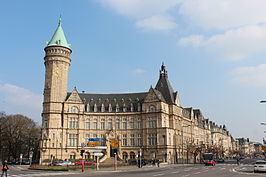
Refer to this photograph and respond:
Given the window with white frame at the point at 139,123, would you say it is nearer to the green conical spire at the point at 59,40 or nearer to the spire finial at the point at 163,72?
the spire finial at the point at 163,72

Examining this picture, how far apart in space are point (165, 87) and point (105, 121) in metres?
22.1

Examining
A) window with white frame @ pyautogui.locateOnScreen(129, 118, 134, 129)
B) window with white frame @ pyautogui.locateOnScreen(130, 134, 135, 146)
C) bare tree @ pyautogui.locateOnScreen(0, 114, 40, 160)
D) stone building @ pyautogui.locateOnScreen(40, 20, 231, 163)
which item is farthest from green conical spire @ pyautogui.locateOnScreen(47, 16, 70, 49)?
window with white frame @ pyautogui.locateOnScreen(130, 134, 135, 146)

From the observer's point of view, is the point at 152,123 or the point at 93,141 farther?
the point at 152,123

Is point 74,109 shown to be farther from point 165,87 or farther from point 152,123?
point 165,87

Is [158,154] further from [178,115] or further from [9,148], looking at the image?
[9,148]

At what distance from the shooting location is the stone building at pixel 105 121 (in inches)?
3152

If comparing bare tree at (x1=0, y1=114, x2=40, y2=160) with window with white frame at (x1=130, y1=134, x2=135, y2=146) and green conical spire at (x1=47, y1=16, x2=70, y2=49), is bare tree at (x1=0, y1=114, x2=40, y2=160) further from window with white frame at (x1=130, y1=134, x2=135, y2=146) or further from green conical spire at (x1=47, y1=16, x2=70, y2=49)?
window with white frame at (x1=130, y1=134, x2=135, y2=146)

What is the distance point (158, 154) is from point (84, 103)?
2836cm

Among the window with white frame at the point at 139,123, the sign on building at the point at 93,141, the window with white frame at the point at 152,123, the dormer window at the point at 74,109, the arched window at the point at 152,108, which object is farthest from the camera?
the window with white frame at the point at 139,123

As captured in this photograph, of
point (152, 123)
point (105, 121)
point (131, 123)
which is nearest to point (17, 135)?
point (105, 121)

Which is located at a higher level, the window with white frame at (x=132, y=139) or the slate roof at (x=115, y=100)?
the slate roof at (x=115, y=100)

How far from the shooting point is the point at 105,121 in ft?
287

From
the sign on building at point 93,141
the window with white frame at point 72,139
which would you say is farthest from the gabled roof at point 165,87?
the sign on building at point 93,141

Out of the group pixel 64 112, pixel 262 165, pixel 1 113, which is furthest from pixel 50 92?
pixel 262 165
